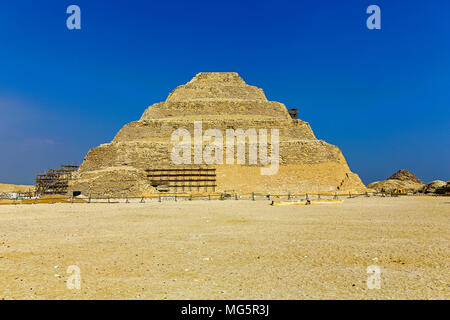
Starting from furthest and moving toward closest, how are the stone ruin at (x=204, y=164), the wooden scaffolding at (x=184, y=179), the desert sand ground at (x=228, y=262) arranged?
the wooden scaffolding at (x=184, y=179)
the stone ruin at (x=204, y=164)
the desert sand ground at (x=228, y=262)

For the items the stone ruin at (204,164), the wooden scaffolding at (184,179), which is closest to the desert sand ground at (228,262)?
the stone ruin at (204,164)

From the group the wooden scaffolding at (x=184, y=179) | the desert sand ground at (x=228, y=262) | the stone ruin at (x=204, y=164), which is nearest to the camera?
the desert sand ground at (x=228, y=262)

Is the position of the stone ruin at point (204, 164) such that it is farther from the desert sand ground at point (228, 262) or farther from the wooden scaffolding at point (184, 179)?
the desert sand ground at point (228, 262)

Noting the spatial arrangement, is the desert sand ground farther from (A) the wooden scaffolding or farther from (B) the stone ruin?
(A) the wooden scaffolding

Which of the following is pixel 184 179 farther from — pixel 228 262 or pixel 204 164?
pixel 228 262

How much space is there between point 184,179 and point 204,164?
4.19m

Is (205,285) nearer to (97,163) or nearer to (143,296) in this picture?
(143,296)

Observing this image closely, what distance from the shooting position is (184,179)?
147 ft

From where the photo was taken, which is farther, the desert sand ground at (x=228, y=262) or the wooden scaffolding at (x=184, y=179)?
the wooden scaffolding at (x=184, y=179)

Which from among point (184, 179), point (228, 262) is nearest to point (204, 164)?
point (184, 179)

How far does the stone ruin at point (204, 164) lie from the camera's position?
42.3 metres

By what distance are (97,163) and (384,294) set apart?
159ft

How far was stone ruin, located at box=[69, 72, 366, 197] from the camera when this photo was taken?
139 ft

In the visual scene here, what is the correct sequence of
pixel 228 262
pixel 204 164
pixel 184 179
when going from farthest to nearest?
1. pixel 204 164
2. pixel 184 179
3. pixel 228 262
